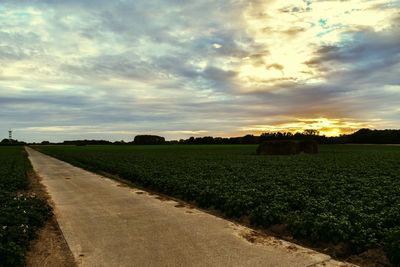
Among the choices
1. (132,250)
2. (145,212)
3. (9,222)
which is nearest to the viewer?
(132,250)

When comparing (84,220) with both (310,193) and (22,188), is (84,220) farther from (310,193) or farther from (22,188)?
(22,188)

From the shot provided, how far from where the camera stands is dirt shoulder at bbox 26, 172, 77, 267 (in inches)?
303

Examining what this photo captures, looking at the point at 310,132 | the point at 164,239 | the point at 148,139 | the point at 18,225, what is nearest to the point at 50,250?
the point at 18,225

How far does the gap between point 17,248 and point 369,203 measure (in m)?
9.86

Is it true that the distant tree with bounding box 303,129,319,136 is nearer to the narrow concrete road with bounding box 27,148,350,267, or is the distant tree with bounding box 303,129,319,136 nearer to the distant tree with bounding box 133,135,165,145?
the distant tree with bounding box 133,135,165,145

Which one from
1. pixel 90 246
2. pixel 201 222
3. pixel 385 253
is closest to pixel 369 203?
pixel 385 253

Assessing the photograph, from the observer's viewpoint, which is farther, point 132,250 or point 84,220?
point 84,220

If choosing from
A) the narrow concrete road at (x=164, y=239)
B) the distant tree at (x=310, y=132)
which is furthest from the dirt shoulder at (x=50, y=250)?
the distant tree at (x=310, y=132)

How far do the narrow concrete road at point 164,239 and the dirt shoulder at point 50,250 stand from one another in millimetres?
174

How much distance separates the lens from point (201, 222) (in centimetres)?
1087

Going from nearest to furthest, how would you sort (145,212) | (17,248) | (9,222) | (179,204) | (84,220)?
1. (17,248)
2. (9,222)
3. (84,220)
4. (145,212)
5. (179,204)

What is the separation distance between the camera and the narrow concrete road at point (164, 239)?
7.55 meters

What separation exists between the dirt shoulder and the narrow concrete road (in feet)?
0.57

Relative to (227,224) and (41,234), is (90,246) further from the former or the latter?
(227,224)
